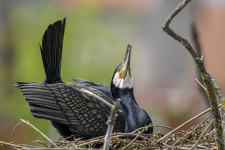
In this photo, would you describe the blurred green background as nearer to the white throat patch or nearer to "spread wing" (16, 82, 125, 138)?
the white throat patch

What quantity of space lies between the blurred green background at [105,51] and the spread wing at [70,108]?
3.69m

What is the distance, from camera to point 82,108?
2.74 m

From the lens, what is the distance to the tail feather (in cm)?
298

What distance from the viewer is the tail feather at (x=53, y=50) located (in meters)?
2.98

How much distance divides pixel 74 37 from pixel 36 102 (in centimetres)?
505

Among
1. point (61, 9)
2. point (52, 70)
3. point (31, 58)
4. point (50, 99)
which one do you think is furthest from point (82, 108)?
point (61, 9)

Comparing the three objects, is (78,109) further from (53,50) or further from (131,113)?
(53,50)

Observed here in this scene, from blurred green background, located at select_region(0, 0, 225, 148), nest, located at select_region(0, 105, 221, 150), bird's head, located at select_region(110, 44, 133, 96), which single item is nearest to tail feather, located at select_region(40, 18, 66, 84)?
bird's head, located at select_region(110, 44, 133, 96)

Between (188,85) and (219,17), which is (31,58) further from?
(219,17)

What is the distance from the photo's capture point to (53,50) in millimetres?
3018

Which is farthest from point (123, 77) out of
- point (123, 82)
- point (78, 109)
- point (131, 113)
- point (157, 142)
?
point (157, 142)

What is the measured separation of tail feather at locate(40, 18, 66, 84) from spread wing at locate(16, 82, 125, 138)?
26 cm

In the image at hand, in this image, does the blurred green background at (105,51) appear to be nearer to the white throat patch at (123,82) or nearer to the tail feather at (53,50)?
the tail feather at (53,50)

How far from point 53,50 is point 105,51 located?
4.65 metres
